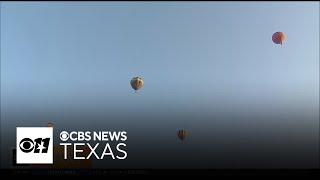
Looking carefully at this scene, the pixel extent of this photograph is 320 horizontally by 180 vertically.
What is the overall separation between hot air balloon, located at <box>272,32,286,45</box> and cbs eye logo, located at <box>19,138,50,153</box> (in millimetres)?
13690

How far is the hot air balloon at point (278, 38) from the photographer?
88.2ft

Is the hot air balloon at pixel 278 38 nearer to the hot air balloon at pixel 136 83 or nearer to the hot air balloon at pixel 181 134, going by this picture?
the hot air balloon at pixel 136 83

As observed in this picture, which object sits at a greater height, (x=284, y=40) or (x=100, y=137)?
(x=284, y=40)

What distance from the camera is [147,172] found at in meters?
20.2

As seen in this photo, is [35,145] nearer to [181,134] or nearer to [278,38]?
[278,38]

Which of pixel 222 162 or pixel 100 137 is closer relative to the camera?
pixel 100 137

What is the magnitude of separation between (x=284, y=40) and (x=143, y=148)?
2638 centimetres

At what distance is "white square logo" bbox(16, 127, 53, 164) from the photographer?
865 inches

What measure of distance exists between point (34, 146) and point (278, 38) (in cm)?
1455

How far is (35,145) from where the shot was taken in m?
22.3

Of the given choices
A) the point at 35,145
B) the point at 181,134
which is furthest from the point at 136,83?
the point at 35,145

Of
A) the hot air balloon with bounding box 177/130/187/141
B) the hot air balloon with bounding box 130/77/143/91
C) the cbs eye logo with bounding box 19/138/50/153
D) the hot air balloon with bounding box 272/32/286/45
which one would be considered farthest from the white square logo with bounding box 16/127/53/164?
the hot air balloon with bounding box 177/130/187/141

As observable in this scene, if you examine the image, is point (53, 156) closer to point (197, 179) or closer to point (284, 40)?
point (197, 179)

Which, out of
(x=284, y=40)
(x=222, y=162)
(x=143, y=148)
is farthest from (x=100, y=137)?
(x=222, y=162)
